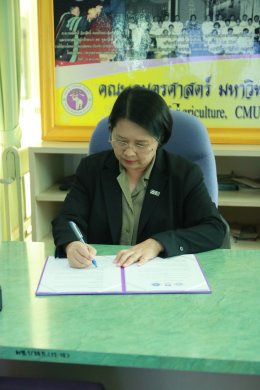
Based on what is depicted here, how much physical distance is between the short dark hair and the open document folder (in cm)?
43

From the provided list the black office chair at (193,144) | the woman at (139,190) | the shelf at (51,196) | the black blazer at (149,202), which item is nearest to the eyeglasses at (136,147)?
the woman at (139,190)

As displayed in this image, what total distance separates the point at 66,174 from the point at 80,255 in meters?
1.87

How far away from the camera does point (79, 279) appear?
1116 mm

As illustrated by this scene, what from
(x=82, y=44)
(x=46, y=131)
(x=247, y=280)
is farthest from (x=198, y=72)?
(x=247, y=280)

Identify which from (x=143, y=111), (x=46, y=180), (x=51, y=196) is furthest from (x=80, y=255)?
(x=46, y=180)

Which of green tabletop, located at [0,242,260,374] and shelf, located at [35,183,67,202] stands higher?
green tabletop, located at [0,242,260,374]

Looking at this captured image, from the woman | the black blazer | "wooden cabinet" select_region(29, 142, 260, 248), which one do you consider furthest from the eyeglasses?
"wooden cabinet" select_region(29, 142, 260, 248)

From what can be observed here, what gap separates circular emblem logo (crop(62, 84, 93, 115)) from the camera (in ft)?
8.70

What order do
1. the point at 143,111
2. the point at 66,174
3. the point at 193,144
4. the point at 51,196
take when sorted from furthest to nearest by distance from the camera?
the point at 66,174 < the point at 51,196 < the point at 193,144 < the point at 143,111

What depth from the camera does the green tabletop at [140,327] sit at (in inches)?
31.8

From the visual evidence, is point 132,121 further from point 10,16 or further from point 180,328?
point 10,16

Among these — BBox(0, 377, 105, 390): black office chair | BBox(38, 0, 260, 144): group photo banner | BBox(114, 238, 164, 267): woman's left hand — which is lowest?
BBox(0, 377, 105, 390): black office chair

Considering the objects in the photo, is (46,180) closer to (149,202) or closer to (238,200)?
(238,200)

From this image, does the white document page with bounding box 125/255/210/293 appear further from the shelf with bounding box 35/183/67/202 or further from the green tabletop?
the shelf with bounding box 35/183/67/202
